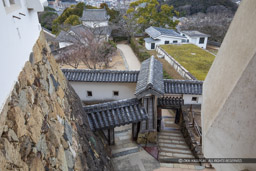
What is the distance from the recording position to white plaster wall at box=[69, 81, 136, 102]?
1120cm

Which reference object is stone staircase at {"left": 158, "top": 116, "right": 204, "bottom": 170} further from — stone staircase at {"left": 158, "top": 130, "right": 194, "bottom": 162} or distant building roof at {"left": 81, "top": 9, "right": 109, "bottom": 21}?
distant building roof at {"left": 81, "top": 9, "right": 109, "bottom": 21}

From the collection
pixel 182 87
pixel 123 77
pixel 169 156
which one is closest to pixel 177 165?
pixel 169 156

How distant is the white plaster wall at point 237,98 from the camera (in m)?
2.12

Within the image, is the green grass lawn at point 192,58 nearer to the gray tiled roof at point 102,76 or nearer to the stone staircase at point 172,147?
the stone staircase at point 172,147

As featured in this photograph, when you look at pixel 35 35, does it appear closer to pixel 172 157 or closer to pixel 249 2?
pixel 249 2

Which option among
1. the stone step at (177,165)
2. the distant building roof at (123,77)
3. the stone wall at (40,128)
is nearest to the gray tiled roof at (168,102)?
the distant building roof at (123,77)

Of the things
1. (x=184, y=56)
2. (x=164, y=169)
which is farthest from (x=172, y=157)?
(x=184, y=56)

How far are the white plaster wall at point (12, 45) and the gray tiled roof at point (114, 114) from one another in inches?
138

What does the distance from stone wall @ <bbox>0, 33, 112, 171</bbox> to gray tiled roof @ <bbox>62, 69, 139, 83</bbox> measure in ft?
18.7

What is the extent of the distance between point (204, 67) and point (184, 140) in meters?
12.1

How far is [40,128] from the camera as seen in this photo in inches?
127

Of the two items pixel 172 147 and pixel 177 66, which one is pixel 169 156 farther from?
pixel 177 66

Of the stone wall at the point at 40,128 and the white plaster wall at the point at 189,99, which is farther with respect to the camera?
the white plaster wall at the point at 189,99

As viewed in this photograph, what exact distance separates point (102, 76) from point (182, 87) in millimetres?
5249
